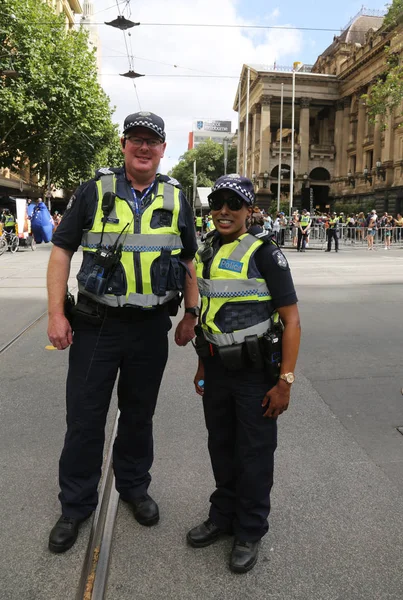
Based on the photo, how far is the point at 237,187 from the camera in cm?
253

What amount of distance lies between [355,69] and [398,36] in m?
16.7

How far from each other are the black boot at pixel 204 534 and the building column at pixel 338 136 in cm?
5873

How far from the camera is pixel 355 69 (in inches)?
2157

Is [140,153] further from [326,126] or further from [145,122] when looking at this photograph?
[326,126]

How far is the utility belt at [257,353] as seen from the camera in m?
2.47

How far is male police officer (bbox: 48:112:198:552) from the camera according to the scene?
2.63 m

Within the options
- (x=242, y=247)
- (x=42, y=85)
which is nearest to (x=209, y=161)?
(x=42, y=85)

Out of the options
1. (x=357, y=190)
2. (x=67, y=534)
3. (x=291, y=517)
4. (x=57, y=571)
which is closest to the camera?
(x=57, y=571)

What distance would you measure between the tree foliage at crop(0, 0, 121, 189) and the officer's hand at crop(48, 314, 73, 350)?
24060 mm

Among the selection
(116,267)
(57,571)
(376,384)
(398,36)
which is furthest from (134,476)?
(398,36)

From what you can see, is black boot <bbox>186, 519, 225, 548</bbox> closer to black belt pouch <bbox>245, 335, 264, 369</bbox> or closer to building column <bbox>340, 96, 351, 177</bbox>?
black belt pouch <bbox>245, 335, 264, 369</bbox>

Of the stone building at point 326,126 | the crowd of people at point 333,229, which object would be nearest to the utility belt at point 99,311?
the crowd of people at point 333,229

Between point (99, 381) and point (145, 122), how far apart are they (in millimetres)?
1271

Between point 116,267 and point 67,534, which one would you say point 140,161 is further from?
point 67,534
